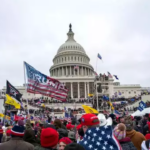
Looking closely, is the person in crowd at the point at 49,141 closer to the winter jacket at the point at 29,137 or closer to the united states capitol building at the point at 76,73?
the winter jacket at the point at 29,137

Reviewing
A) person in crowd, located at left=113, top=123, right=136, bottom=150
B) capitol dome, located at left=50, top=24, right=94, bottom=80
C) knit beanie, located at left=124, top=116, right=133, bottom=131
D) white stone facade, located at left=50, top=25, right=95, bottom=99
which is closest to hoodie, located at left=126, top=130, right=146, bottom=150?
knit beanie, located at left=124, top=116, right=133, bottom=131

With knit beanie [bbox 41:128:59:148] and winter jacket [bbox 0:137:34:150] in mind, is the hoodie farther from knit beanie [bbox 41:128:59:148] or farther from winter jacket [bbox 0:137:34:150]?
winter jacket [bbox 0:137:34:150]

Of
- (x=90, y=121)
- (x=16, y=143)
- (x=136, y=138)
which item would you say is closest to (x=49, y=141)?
(x=16, y=143)

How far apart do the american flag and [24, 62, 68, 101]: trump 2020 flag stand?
13.9 meters

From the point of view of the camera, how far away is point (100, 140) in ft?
13.1

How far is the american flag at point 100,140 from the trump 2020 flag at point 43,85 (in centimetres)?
1394

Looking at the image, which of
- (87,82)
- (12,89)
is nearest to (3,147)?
(12,89)

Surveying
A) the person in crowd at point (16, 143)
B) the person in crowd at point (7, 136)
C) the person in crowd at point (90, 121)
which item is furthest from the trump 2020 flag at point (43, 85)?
the person in crowd at point (90, 121)

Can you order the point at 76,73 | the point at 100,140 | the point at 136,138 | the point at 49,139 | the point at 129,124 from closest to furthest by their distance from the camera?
1. the point at 100,140
2. the point at 49,139
3. the point at 136,138
4. the point at 129,124
5. the point at 76,73

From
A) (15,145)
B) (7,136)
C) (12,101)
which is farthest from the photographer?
(12,101)

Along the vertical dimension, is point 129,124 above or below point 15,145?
above

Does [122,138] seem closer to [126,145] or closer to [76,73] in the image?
[126,145]

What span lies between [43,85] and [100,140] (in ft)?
48.6

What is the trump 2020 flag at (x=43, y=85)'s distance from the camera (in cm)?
1814
